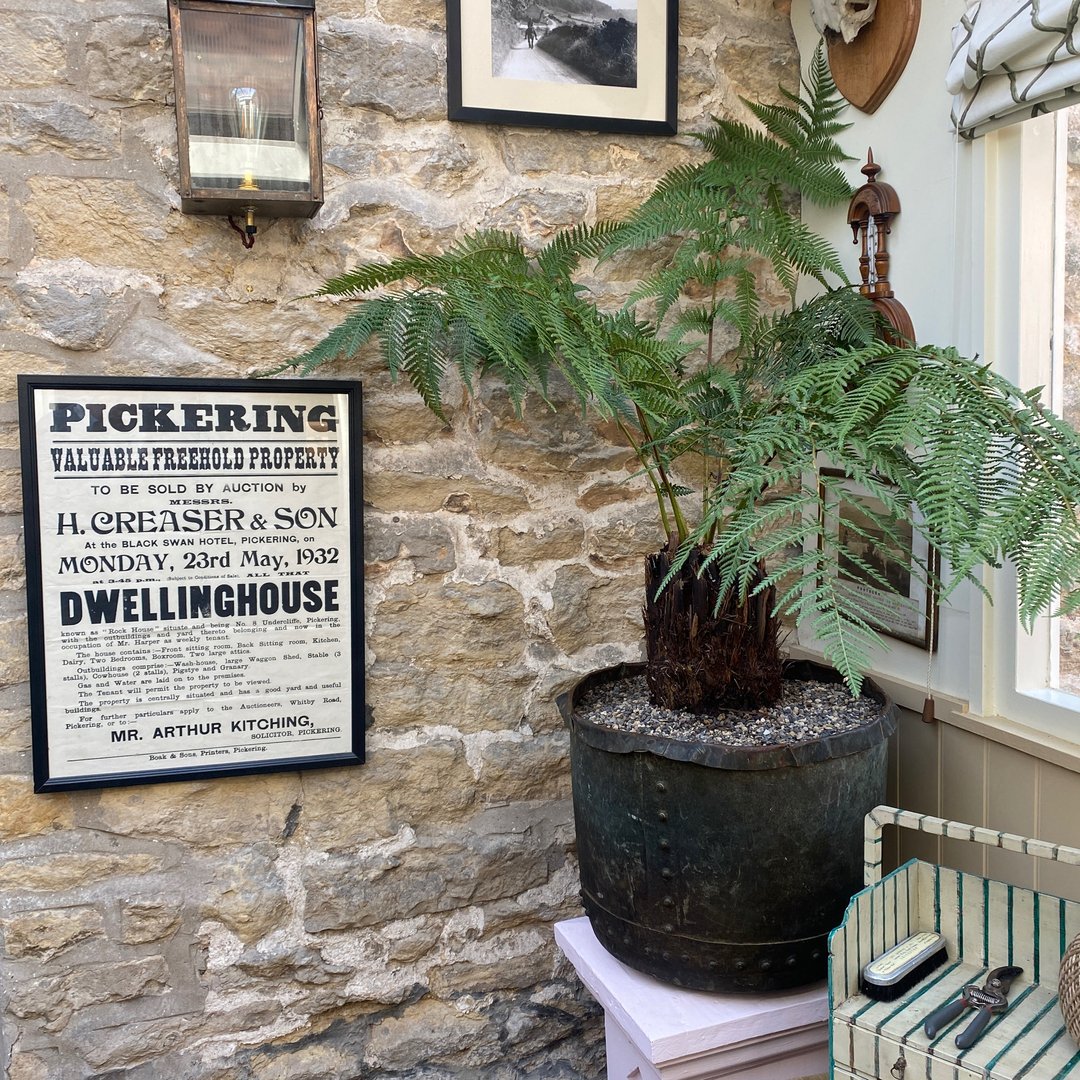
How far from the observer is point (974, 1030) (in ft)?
3.41

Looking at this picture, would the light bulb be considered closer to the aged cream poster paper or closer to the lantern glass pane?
the lantern glass pane

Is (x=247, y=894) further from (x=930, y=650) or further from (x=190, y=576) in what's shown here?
(x=930, y=650)

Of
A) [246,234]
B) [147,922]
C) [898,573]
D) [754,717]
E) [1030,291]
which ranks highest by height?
[246,234]

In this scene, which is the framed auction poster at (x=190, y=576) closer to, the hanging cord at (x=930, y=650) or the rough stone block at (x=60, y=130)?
the rough stone block at (x=60, y=130)

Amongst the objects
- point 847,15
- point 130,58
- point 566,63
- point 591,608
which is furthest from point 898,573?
point 130,58

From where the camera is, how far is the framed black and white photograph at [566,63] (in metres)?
1.60

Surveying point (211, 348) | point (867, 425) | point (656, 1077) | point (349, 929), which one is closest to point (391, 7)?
point (211, 348)

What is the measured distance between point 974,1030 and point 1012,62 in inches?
44.5

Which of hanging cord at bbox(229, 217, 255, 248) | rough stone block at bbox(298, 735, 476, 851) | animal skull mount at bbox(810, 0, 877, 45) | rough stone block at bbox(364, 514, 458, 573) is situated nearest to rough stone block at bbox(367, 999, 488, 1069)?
rough stone block at bbox(298, 735, 476, 851)

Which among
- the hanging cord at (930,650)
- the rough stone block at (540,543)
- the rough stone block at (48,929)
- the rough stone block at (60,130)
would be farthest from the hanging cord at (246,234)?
the hanging cord at (930,650)

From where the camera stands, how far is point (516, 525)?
66.1 inches

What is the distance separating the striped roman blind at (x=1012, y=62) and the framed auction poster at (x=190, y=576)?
0.97 m

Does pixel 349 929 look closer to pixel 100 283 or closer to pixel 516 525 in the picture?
pixel 516 525

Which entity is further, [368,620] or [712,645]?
[368,620]
